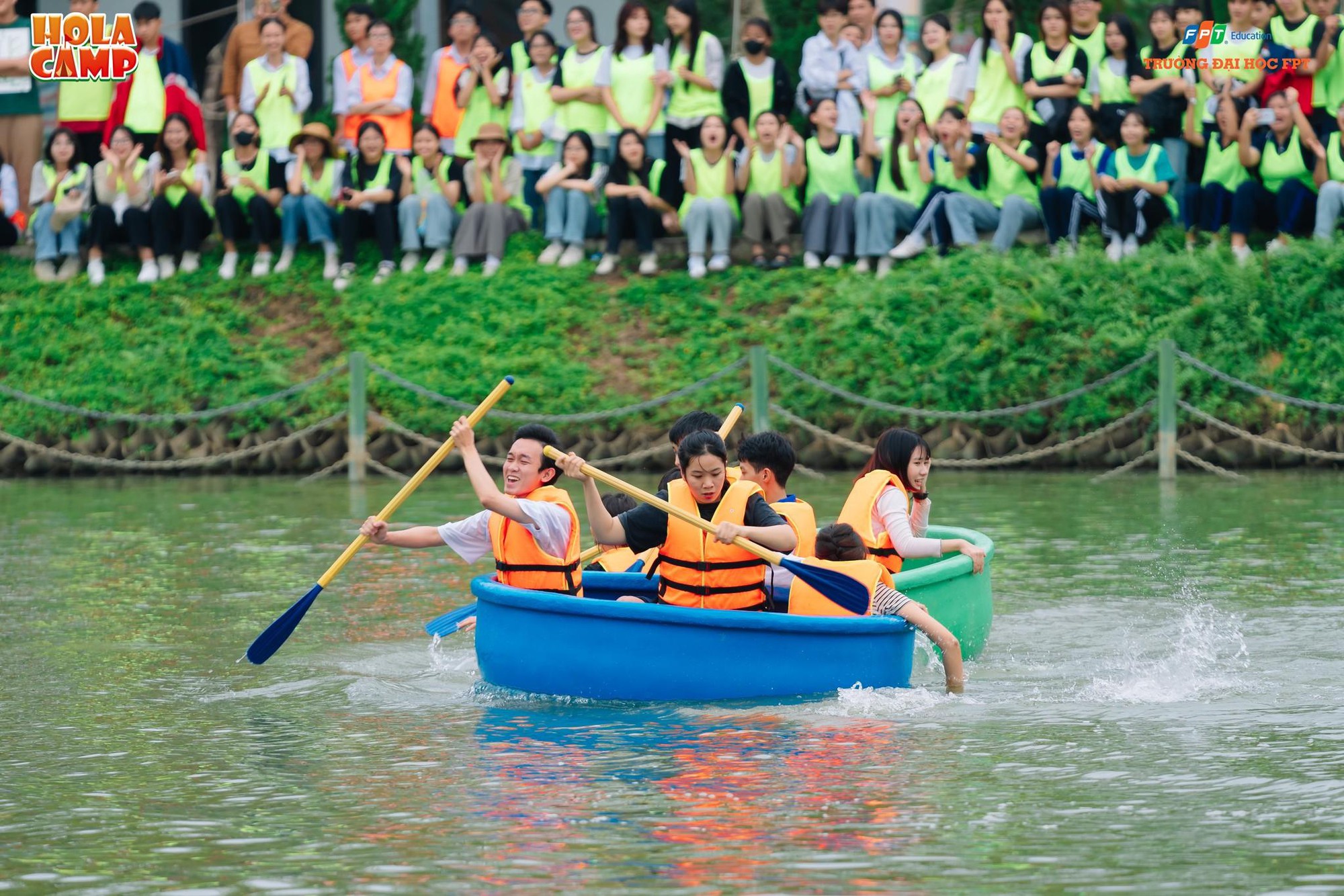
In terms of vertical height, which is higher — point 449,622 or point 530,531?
point 530,531

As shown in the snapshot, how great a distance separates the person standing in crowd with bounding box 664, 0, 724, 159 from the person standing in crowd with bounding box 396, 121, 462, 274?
2029mm

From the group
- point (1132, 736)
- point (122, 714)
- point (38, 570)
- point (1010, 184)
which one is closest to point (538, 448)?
point (122, 714)

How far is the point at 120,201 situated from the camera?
19031mm

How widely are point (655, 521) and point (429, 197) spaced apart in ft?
33.9

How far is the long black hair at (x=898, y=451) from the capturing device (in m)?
9.37

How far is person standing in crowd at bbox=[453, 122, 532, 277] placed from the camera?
60.0 feet

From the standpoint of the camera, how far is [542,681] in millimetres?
8367

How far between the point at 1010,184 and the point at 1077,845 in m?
11.8

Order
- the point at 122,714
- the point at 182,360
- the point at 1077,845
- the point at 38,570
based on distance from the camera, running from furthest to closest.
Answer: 1. the point at 182,360
2. the point at 38,570
3. the point at 122,714
4. the point at 1077,845

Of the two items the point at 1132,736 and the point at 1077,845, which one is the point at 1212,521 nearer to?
the point at 1132,736

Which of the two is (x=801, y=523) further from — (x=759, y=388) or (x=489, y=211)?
(x=489, y=211)

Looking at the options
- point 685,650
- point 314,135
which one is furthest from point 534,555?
point 314,135

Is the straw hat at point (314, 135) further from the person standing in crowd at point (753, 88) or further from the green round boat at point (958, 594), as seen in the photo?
the green round boat at point (958, 594)

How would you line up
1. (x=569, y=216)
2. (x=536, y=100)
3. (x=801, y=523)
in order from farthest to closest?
(x=569, y=216), (x=536, y=100), (x=801, y=523)
